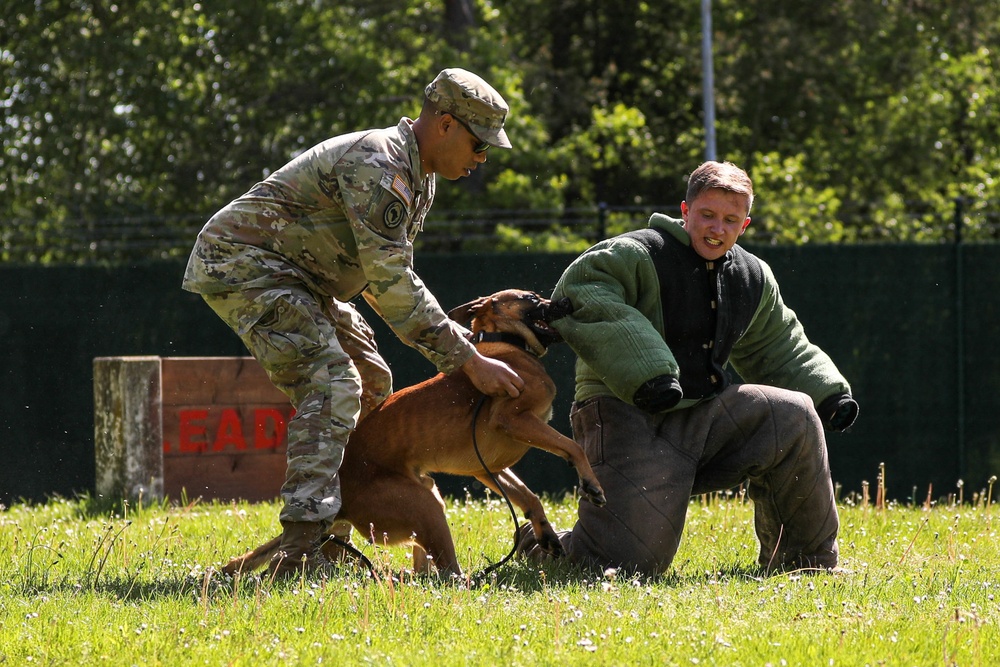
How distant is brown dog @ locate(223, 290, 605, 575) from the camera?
15.8ft

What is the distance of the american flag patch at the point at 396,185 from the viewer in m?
4.61

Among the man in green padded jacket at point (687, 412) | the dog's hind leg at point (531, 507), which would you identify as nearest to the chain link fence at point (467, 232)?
the man in green padded jacket at point (687, 412)

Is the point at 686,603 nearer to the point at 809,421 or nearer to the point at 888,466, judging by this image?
the point at 809,421

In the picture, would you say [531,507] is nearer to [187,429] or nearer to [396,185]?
[396,185]

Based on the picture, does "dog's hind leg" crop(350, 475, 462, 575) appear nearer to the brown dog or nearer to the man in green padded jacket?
the brown dog

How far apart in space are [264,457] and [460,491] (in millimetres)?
1851

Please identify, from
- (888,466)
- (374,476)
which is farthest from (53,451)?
(888,466)

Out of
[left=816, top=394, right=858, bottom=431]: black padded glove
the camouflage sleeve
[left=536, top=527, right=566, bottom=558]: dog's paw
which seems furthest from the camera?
[left=816, top=394, right=858, bottom=431]: black padded glove

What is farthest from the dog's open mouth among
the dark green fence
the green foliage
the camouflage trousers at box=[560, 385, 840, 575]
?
the green foliage

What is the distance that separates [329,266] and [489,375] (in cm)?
84

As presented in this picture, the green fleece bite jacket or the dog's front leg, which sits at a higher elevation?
the green fleece bite jacket

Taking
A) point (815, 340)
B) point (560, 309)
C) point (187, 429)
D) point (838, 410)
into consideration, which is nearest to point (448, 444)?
point (560, 309)

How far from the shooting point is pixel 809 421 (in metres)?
5.20

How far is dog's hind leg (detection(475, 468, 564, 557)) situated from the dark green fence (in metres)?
4.24
